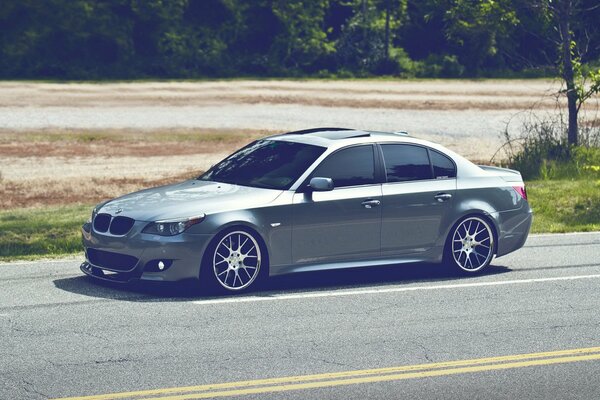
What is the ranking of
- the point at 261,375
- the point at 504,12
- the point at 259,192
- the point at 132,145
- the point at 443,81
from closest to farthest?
the point at 261,375 < the point at 259,192 < the point at 504,12 < the point at 132,145 < the point at 443,81

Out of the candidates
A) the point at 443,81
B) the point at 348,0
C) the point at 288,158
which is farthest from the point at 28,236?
the point at 348,0

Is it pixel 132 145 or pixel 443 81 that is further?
pixel 443 81

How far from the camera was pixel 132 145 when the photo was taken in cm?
3134

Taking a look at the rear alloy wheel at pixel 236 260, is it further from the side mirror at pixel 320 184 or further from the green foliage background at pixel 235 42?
the green foliage background at pixel 235 42

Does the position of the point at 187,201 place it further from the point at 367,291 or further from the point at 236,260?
the point at 367,291

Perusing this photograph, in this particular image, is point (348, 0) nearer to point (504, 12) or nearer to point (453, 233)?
point (504, 12)

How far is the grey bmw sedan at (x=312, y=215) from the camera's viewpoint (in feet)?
36.6

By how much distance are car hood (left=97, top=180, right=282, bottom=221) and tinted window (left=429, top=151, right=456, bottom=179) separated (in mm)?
1996

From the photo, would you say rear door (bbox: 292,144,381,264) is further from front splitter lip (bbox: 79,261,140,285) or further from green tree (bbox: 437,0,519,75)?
green tree (bbox: 437,0,519,75)

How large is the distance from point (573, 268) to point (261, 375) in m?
5.84

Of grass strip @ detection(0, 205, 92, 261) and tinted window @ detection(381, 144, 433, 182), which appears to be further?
grass strip @ detection(0, 205, 92, 261)

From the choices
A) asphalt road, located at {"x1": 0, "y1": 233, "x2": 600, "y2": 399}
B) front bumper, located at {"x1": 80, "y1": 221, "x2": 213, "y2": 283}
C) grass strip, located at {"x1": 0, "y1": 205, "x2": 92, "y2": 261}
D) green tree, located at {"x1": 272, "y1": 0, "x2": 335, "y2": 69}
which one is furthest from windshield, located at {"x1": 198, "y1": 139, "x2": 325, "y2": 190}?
green tree, located at {"x1": 272, "y1": 0, "x2": 335, "y2": 69}

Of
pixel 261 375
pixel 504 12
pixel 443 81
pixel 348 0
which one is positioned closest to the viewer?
pixel 261 375

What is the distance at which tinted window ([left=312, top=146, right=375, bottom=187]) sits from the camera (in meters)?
12.1
